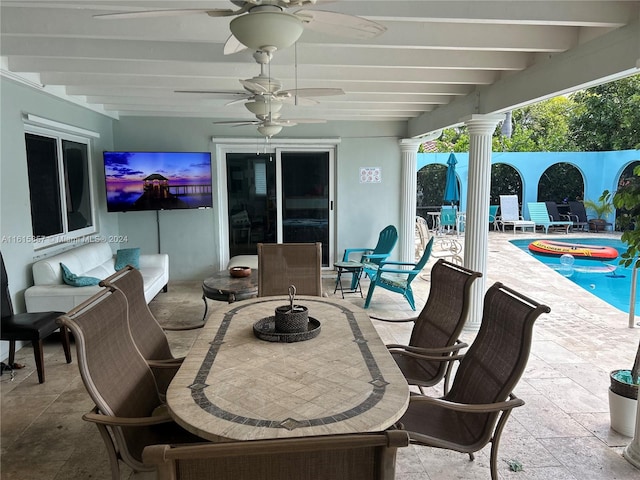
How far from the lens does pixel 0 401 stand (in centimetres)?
313

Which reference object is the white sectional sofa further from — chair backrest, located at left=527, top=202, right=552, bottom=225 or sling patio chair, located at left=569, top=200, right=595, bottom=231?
sling patio chair, located at left=569, top=200, right=595, bottom=231

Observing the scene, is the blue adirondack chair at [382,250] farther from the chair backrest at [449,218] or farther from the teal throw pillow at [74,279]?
the chair backrest at [449,218]

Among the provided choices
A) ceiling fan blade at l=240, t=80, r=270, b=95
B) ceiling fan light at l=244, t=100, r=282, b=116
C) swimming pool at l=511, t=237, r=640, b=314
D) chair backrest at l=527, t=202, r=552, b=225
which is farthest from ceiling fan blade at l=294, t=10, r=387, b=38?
chair backrest at l=527, t=202, r=552, b=225

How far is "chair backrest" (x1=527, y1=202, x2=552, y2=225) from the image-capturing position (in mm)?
12289

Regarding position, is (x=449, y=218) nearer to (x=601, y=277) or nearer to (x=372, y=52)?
(x=601, y=277)

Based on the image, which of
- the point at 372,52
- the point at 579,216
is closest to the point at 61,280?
the point at 372,52

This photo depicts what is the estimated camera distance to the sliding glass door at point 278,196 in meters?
6.91

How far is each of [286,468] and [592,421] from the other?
8.70ft

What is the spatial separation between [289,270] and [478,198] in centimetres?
218

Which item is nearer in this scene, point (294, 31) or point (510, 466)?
point (294, 31)

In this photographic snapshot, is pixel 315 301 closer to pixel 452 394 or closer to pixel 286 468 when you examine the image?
pixel 452 394

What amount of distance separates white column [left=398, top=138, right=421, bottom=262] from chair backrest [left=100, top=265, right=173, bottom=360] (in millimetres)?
4946

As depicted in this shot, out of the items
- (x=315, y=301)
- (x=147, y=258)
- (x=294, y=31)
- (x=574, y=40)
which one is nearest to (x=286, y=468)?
(x=294, y=31)

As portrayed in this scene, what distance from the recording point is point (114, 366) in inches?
72.2
